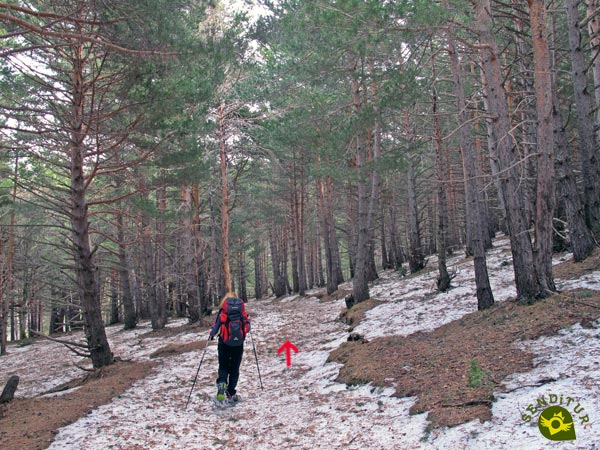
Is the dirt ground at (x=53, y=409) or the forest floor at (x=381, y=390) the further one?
the dirt ground at (x=53, y=409)

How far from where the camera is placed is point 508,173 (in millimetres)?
7789

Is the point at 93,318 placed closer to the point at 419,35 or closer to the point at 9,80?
the point at 9,80

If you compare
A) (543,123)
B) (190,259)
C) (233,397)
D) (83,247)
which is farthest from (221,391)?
(190,259)

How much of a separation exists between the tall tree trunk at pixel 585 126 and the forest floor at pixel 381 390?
1637 mm

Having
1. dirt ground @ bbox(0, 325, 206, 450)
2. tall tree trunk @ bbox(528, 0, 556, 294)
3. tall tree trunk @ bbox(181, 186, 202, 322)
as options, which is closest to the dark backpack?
dirt ground @ bbox(0, 325, 206, 450)

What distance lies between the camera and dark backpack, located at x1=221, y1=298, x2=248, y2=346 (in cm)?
733

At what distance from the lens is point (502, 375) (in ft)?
17.1

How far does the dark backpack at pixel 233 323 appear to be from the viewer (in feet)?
24.1

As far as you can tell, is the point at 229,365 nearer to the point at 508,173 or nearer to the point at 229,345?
the point at 229,345

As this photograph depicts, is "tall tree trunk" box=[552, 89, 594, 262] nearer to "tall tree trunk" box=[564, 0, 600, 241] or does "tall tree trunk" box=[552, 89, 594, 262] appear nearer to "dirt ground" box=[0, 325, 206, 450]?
"tall tree trunk" box=[564, 0, 600, 241]

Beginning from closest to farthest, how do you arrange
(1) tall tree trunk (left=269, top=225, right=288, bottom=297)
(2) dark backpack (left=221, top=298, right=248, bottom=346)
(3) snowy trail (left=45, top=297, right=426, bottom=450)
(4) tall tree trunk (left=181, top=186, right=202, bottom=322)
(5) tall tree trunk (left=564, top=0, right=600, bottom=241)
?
(3) snowy trail (left=45, top=297, right=426, bottom=450), (2) dark backpack (left=221, top=298, right=248, bottom=346), (5) tall tree trunk (left=564, top=0, right=600, bottom=241), (4) tall tree trunk (left=181, top=186, right=202, bottom=322), (1) tall tree trunk (left=269, top=225, right=288, bottom=297)

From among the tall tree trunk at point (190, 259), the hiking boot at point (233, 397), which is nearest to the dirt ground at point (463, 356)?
the hiking boot at point (233, 397)

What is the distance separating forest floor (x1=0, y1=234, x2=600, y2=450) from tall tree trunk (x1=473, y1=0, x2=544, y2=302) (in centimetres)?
53

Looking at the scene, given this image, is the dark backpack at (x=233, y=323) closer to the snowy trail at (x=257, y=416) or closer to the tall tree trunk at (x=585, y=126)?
the snowy trail at (x=257, y=416)
